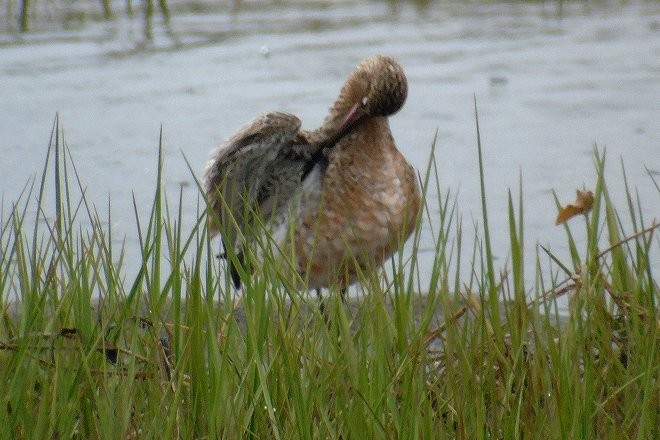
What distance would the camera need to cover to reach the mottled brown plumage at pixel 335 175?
4723mm

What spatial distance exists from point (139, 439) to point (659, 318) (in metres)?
1.33

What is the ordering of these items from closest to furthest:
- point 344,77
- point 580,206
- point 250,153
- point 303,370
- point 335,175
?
point 303,370 → point 580,206 → point 250,153 → point 335,175 → point 344,77

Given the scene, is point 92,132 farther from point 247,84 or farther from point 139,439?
point 139,439

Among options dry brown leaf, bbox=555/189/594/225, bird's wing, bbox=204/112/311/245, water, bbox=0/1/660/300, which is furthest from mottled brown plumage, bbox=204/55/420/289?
dry brown leaf, bbox=555/189/594/225

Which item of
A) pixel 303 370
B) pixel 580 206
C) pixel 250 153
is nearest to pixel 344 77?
pixel 250 153

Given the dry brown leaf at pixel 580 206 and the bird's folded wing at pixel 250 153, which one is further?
the bird's folded wing at pixel 250 153

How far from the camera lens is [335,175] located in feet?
16.1

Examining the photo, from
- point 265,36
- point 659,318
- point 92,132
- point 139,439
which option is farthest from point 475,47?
point 139,439

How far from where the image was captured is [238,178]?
4.81m

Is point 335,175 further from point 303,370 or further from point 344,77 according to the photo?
point 344,77

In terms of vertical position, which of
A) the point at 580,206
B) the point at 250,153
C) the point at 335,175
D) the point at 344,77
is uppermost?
the point at 580,206

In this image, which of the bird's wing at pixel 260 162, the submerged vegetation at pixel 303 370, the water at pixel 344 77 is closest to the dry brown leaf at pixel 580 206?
the submerged vegetation at pixel 303 370

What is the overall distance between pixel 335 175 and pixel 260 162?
11.7 inches

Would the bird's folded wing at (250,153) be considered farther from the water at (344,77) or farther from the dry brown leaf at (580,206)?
the dry brown leaf at (580,206)
